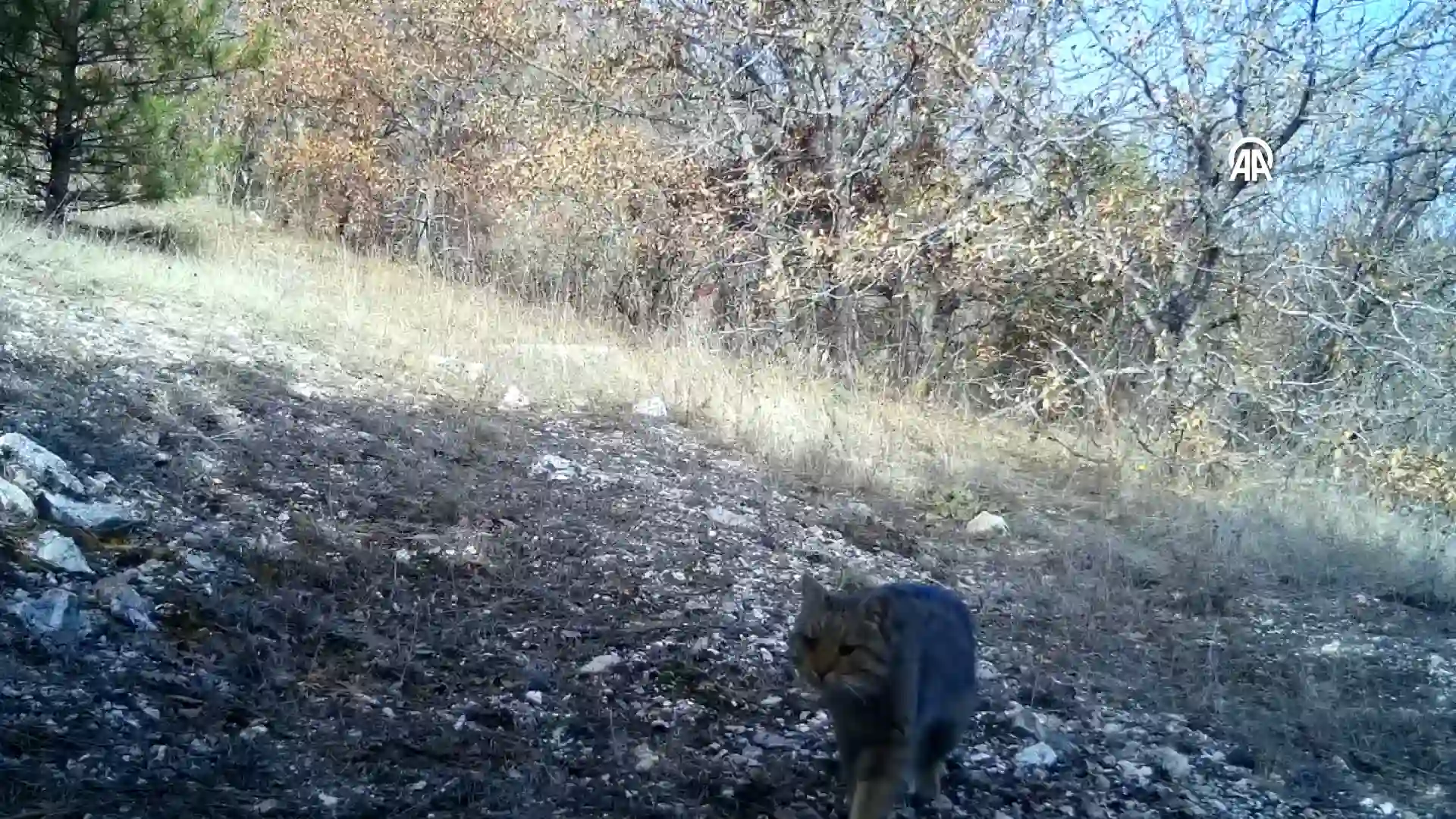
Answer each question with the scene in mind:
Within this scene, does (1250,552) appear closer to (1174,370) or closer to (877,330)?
(1174,370)

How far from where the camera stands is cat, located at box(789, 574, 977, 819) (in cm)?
294

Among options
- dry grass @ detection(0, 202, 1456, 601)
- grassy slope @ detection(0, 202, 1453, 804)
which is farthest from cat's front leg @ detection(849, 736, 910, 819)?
dry grass @ detection(0, 202, 1456, 601)

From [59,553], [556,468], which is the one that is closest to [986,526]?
[556,468]

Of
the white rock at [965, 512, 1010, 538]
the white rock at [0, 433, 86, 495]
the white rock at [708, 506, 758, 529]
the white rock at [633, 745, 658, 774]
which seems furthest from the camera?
the white rock at [965, 512, 1010, 538]

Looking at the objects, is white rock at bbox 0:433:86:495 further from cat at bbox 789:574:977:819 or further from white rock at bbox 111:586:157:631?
cat at bbox 789:574:977:819

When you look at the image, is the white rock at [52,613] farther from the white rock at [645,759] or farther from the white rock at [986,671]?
the white rock at [986,671]

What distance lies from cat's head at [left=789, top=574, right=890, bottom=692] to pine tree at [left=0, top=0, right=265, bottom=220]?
362 inches

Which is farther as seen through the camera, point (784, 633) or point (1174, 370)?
point (1174, 370)

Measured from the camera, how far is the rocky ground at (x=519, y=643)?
3.25 m

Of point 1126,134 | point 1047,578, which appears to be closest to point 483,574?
point 1047,578

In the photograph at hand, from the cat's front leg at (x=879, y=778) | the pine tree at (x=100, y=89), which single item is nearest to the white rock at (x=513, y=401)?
the cat's front leg at (x=879, y=778)

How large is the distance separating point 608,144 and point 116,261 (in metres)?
4.09

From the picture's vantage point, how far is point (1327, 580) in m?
5.77

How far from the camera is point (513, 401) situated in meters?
7.25
